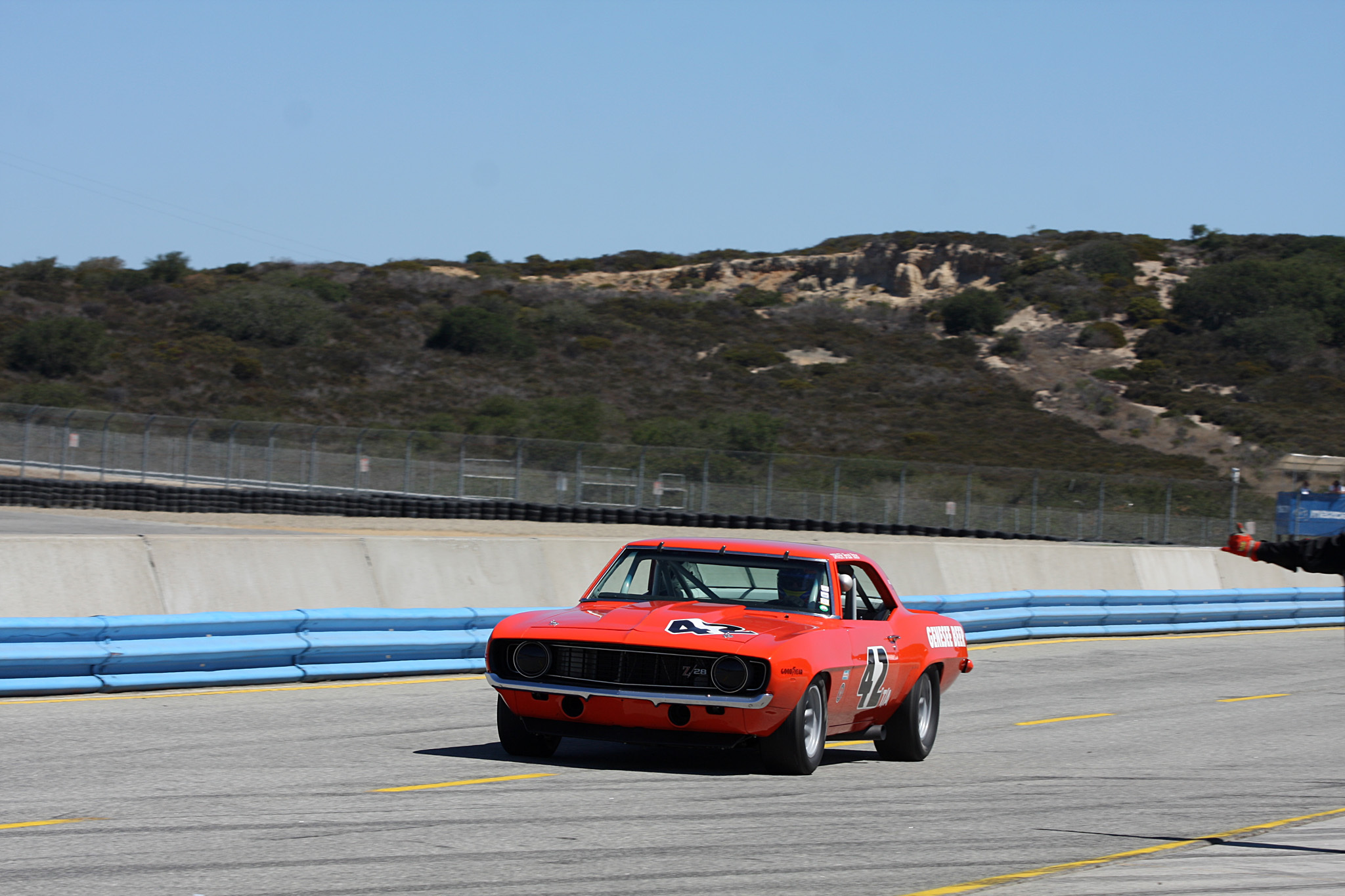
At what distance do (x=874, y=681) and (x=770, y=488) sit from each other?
111 feet

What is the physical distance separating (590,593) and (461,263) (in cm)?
12451

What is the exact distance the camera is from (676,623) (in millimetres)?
8477

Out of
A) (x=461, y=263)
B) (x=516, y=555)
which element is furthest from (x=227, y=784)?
(x=461, y=263)

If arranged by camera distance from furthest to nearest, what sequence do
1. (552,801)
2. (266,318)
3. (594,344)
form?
1. (594,344)
2. (266,318)
3. (552,801)

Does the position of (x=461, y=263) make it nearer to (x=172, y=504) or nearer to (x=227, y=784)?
(x=172, y=504)

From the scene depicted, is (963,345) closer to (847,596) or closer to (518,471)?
(518,471)

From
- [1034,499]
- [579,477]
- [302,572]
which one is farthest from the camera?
[579,477]

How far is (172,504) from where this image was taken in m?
37.6

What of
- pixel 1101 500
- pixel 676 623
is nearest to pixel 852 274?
pixel 1101 500

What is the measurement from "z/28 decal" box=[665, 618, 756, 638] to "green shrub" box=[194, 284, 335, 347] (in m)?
75.2

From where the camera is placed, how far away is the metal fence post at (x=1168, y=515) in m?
42.4

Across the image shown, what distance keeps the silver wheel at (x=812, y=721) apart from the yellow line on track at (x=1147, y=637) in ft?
31.9

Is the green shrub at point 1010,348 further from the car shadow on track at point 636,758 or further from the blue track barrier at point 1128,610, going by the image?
the car shadow on track at point 636,758

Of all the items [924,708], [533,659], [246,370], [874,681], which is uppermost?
[246,370]
